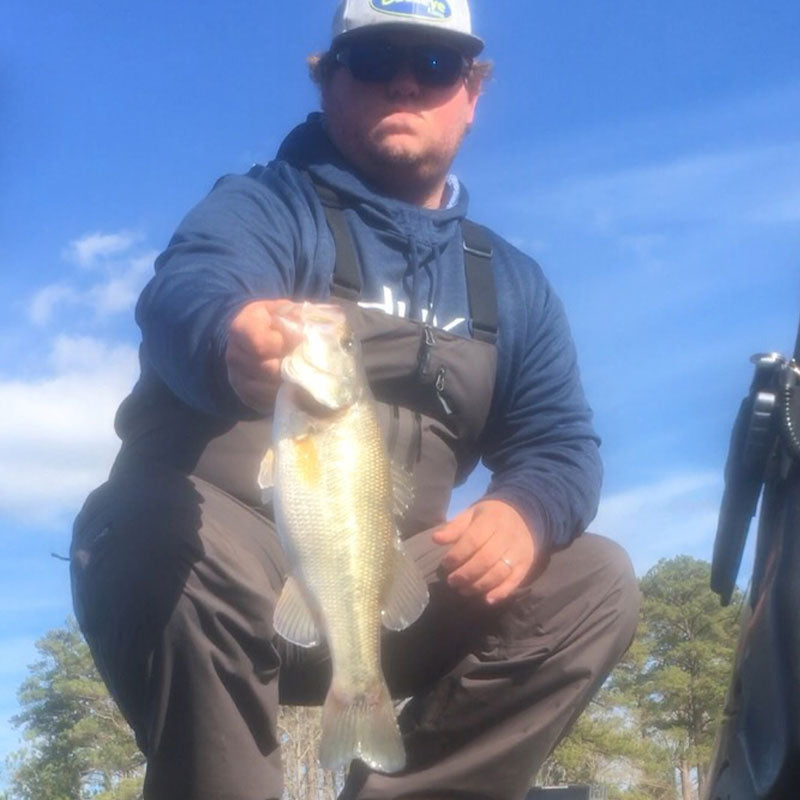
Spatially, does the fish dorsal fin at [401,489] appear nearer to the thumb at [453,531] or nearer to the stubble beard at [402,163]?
the thumb at [453,531]

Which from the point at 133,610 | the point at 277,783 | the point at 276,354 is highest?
the point at 276,354

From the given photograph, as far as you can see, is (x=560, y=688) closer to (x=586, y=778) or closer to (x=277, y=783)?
(x=277, y=783)

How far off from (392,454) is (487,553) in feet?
1.88

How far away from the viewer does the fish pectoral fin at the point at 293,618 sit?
3.26 meters

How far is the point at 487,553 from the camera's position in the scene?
12.1ft

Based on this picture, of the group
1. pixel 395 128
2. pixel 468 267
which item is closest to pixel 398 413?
pixel 468 267

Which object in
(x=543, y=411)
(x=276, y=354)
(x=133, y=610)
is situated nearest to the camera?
(x=276, y=354)

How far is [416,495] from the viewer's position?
4.16 metres

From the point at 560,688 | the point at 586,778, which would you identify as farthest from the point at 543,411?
the point at 586,778

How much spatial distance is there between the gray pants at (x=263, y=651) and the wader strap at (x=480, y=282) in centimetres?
80

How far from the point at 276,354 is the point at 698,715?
141 ft

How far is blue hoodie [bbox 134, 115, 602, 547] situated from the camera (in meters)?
3.70

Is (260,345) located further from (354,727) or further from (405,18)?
(405,18)

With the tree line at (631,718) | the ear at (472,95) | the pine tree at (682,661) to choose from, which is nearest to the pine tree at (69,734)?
Answer: the tree line at (631,718)
